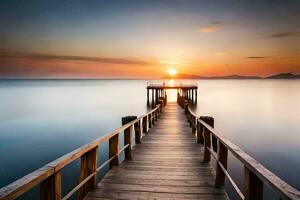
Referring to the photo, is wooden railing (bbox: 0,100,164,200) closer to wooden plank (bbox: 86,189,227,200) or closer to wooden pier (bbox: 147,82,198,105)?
Result: wooden plank (bbox: 86,189,227,200)

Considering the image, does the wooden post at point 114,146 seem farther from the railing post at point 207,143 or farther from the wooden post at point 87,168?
the railing post at point 207,143

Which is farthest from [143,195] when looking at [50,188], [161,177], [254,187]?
[254,187]

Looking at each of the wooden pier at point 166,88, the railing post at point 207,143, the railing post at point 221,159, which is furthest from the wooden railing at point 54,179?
the wooden pier at point 166,88

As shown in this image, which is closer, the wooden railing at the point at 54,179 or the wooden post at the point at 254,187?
the wooden railing at the point at 54,179

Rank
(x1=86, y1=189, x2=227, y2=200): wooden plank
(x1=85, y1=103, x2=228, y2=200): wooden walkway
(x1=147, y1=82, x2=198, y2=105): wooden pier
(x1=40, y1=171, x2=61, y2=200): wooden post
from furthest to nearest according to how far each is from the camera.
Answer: (x1=147, y1=82, x2=198, y2=105): wooden pier
(x1=85, y1=103, x2=228, y2=200): wooden walkway
(x1=86, y1=189, x2=227, y2=200): wooden plank
(x1=40, y1=171, x2=61, y2=200): wooden post

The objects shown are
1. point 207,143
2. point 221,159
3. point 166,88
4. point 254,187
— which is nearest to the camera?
point 254,187

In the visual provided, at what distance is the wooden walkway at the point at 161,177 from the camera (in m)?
3.74

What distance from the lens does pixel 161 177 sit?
4.56m

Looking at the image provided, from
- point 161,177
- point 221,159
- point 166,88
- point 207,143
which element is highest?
point 166,88

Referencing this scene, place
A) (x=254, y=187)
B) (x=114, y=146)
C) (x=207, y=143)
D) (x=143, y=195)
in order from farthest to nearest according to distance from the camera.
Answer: (x=207, y=143)
(x=114, y=146)
(x=143, y=195)
(x=254, y=187)

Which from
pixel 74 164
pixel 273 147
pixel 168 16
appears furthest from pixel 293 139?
pixel 74 164

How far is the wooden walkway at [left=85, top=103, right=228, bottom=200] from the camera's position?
3.74 metres

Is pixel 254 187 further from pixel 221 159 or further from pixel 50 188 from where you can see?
pixel 50 188

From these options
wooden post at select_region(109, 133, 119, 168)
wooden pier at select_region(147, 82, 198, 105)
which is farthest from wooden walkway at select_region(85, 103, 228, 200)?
wooden pier at select_region(147, 82, 198, 105)
